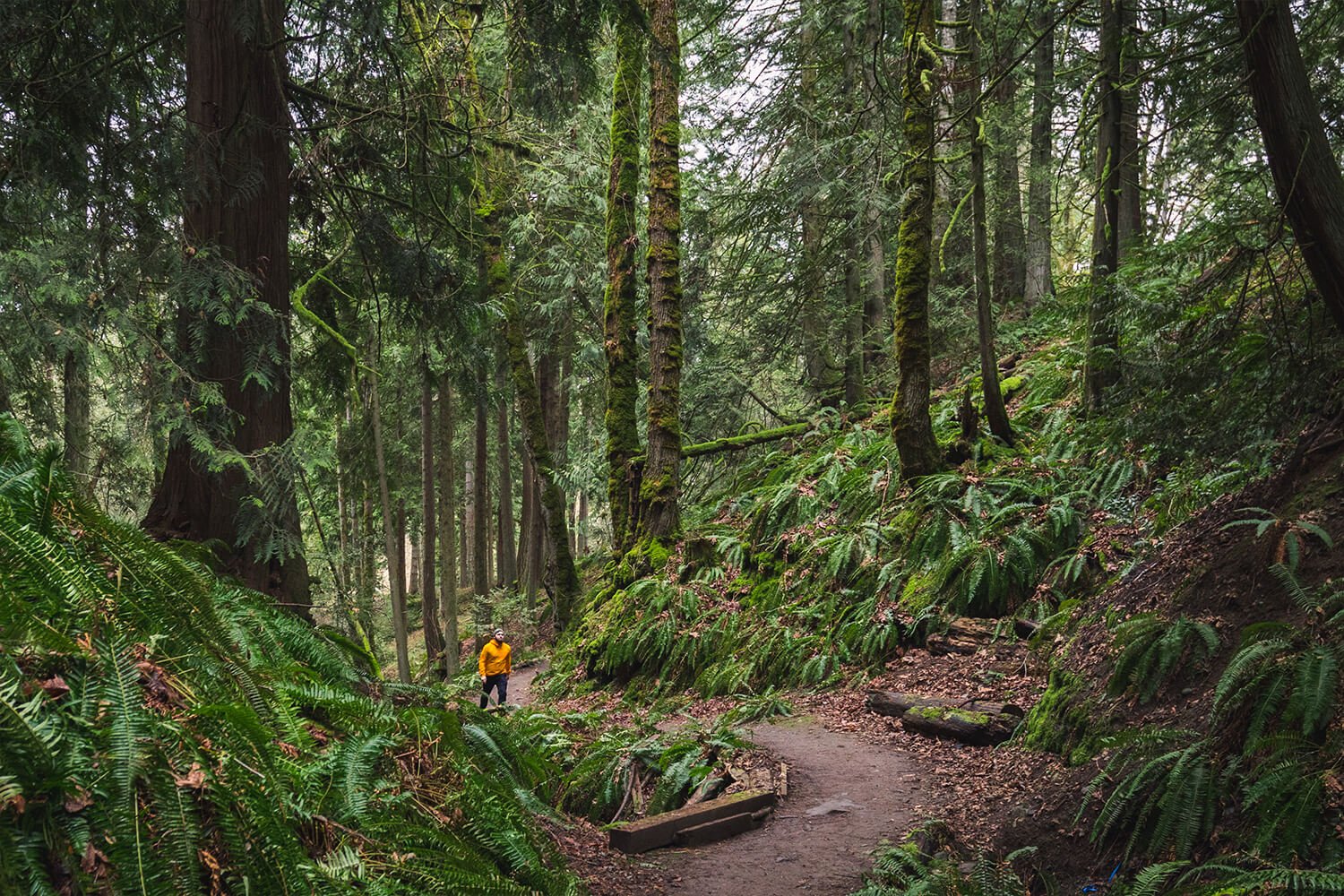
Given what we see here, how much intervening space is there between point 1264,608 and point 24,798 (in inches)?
230

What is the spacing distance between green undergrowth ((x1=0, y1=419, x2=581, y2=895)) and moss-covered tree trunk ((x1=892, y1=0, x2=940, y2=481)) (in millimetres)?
7345

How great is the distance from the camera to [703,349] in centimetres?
1620

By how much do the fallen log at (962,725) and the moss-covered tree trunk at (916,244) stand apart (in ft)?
12.8

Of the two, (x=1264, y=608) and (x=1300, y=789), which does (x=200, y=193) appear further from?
(x=1264, y=608)

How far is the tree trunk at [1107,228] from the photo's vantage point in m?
6.46

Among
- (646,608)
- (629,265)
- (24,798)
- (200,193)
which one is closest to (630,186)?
(629,265)

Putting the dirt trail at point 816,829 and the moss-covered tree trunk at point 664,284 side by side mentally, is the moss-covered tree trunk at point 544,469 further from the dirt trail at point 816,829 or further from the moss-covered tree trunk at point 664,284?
the dirt trail at point 816,829

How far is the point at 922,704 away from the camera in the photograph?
754 cm

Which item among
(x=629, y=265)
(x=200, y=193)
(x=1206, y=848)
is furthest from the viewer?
(x=629, y=265)

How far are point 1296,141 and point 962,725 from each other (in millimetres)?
4671

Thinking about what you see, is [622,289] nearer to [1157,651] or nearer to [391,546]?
[391,546]

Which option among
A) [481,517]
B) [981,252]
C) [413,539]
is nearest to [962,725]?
[981,252]

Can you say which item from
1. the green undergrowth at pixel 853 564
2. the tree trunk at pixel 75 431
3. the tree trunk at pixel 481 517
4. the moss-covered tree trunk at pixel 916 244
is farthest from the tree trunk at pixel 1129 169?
the tree trunk at pixel 481 517

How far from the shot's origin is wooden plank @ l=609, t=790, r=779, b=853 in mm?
5125
